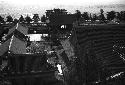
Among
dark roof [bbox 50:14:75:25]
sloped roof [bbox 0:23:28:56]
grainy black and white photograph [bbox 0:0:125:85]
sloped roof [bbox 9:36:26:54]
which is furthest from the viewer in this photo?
dark roof [bbox 50:14:75:25]

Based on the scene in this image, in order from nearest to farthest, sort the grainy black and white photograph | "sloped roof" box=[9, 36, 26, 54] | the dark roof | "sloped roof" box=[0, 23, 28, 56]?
the grainy black and white photograph < "sloped roof" box=[0, 23, 28, 56] < "sloped roof" box=[9, 36, 26, 54] < the dark roof

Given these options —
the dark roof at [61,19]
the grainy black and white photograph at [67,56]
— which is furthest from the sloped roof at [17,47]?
the dark roof at [61,19]

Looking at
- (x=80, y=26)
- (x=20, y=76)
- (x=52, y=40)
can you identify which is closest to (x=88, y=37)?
(x=80, y=26)

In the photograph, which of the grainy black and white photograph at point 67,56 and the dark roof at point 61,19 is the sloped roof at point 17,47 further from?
the dark roof at point 61,19

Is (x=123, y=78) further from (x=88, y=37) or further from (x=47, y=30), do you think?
(x=47, y=30)

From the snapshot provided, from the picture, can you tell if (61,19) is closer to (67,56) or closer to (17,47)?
(67,56)

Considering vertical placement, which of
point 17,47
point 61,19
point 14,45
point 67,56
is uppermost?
point 14,45

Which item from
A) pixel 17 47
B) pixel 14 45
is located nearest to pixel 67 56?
pixel 17 47

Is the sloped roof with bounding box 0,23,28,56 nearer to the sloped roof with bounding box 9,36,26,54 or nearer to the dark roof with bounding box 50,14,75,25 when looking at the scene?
the sloped roof with bounding box 9,36,26,54

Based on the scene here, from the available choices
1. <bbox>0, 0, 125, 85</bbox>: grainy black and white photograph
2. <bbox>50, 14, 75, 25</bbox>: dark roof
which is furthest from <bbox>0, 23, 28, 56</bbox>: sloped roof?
<bbox>50, 14, 75, 25</bbox>: dark roof

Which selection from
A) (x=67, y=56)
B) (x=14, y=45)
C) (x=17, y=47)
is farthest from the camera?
(x=14, y=45)

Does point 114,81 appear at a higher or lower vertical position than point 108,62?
higher
